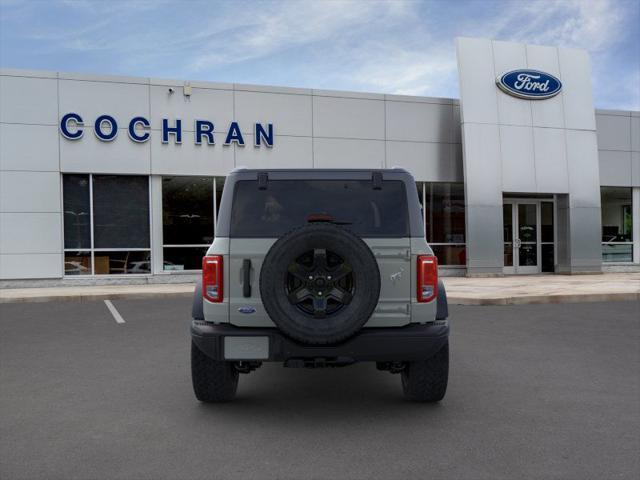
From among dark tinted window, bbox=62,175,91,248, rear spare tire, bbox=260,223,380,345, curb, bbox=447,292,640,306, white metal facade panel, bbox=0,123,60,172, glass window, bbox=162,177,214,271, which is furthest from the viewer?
glass window, bbox=162,177,214,271

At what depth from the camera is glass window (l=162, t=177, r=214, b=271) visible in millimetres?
17656

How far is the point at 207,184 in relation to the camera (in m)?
18.0

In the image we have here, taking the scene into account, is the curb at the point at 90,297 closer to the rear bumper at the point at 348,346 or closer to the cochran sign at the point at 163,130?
the cochran sign at the point at 163,130

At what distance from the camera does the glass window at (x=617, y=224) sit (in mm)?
22141

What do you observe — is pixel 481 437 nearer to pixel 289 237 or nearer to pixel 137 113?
pixel 289 237

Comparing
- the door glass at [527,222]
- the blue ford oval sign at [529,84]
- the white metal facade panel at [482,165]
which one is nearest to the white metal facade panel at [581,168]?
the door glass at [527,222]

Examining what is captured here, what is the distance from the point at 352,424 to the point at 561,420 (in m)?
1.65

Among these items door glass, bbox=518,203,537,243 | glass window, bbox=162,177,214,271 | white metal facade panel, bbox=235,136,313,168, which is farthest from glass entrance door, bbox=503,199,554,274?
glass window, bbox=162,177,214,271

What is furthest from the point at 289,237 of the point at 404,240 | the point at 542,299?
the point at 542,299

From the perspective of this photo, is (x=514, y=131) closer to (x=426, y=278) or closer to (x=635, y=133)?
(x=635, y=133)

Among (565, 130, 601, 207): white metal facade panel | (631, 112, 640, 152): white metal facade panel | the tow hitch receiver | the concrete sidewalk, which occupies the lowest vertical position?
the concrete sidewalk

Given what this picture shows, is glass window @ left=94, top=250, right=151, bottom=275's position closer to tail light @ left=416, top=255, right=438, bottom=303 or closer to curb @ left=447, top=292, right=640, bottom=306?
curb @ left=447, top=292, right=640, bottom=306

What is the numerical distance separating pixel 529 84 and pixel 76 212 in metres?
15.2


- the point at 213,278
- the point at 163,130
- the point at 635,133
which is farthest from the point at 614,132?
the point at 213,278
